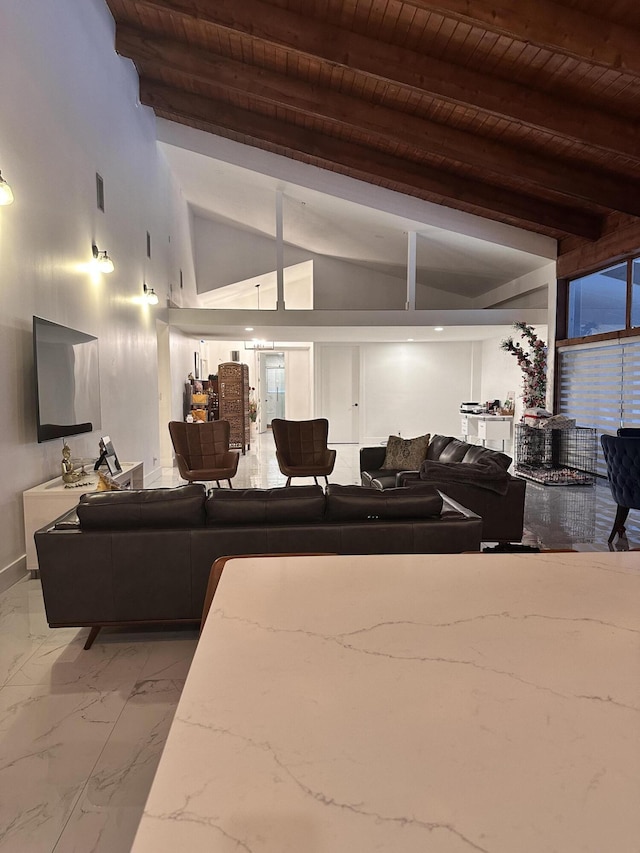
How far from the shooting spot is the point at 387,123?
5.78 metres

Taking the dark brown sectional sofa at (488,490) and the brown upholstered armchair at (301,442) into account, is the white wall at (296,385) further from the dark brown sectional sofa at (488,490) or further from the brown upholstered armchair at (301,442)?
the dark brown sectional sofa at (488,490)

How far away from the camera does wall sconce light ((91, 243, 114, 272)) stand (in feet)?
17.1

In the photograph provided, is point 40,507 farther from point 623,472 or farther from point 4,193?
point 623,472

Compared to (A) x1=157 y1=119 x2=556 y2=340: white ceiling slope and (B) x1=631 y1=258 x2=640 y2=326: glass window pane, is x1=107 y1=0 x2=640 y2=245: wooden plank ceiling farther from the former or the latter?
(B) x1=631 y1=258 x2=640 y2=326: glass window pane

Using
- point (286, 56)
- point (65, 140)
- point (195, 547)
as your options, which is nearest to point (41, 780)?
point (195, 547)

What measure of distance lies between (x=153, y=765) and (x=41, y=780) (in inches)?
14.2

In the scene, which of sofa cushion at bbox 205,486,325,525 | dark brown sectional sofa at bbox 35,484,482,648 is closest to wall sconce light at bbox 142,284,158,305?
dark brown sectional sofa at bbox 35,484,482,648

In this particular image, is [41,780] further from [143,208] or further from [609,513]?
[143,208]

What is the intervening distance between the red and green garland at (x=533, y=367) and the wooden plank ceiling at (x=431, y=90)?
1527 millimetres

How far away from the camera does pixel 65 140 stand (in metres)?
4.48

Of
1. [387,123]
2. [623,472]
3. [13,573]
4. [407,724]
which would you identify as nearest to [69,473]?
[13,573]

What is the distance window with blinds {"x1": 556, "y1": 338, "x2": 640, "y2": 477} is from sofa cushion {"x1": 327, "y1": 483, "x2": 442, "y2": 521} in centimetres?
499

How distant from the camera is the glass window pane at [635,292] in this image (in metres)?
6.70

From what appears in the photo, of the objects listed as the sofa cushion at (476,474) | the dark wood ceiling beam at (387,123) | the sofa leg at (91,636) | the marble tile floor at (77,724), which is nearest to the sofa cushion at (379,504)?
the marble tile floor at (77,724)
